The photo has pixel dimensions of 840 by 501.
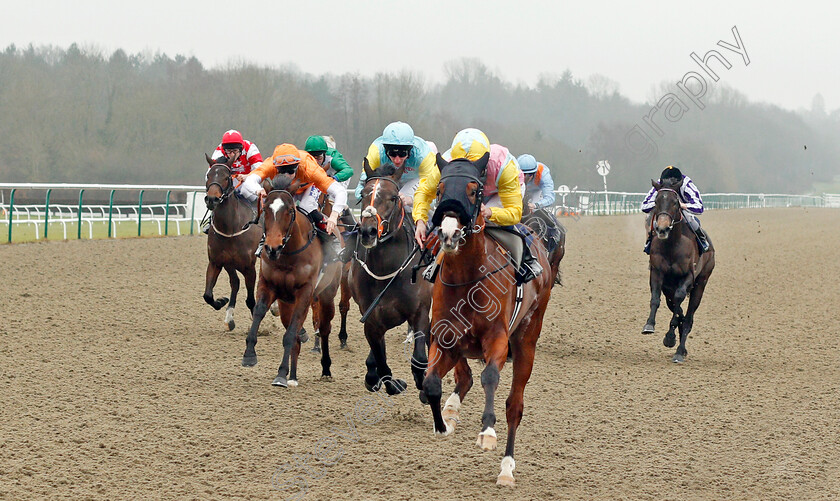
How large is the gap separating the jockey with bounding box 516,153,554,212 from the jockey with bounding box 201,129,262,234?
2.84m

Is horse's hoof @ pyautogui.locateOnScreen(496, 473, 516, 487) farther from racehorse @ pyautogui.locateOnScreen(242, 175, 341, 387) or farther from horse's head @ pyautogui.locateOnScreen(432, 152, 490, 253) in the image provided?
racehorse @ pyautogui.locateOnScreen(242, 175, 341, 387)

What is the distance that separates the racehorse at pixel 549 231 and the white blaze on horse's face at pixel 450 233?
15.0 feet

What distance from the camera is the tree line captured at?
34.6 m

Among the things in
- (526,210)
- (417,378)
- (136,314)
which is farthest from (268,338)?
(417,378)

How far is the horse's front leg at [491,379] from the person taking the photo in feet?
14.9

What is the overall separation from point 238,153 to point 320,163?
5.64ft

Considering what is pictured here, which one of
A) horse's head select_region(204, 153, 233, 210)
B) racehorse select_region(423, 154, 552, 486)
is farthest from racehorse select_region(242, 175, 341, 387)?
racehorse select_region(423, 154, 552, 486)

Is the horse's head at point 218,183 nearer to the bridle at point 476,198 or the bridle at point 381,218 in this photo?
the bridle at point 381,218

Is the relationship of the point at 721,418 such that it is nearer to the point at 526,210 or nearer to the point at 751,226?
the point at 526,210

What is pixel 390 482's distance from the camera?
15.6 feet

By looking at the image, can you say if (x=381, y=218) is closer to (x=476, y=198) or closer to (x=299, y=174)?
(x=299, y=174)

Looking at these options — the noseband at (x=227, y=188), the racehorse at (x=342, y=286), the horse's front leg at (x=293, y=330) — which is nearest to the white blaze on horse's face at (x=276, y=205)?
the horse's front leg at (x=293, y=330)

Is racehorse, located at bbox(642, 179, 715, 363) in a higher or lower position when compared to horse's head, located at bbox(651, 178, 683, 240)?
lower

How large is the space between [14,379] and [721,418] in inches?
205
